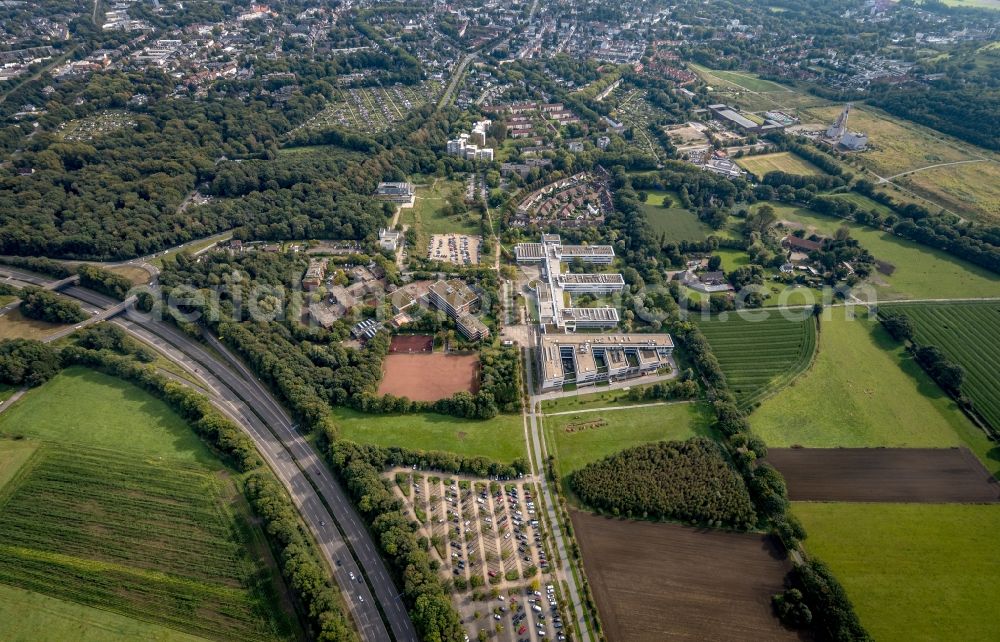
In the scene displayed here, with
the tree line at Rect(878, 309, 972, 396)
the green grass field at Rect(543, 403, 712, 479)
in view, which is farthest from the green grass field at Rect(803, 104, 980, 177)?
the green grass field at Rect(543, 403, 712, 479)

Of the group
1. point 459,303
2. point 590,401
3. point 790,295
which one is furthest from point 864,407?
point 459,303

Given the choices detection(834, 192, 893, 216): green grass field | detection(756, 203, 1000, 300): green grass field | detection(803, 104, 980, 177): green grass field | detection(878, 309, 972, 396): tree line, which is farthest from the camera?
detection(803, 104, 980, 177): green grass field

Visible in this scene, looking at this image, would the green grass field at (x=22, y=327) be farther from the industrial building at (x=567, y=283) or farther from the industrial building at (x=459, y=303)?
the industrial building at (x=567, y=283)

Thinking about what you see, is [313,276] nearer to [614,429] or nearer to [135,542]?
[135,542]

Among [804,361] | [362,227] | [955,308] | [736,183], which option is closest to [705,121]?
[736,183]

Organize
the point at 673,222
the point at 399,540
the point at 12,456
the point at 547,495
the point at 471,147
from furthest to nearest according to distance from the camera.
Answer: the point at 471,147 < the point at 673,222 < the point at 12,456 < the point at 547,495 < the point at 399,540

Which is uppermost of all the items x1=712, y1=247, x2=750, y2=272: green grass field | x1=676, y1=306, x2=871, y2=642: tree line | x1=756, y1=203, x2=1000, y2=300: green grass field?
x1=712, y1=247, x2=750, y2=272: green grass field

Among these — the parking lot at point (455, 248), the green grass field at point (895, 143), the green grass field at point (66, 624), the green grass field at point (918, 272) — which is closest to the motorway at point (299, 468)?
the green grass field at point (66, 624)

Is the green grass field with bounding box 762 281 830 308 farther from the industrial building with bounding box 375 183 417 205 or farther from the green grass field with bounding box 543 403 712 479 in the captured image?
the industrial building with bounding box 375 183 417 205
